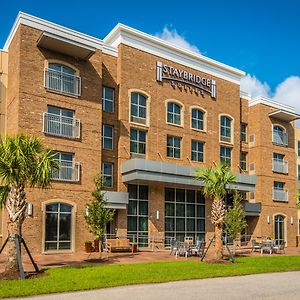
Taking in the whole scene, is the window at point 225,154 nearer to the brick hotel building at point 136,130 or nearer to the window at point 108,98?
the brick hotel building at point 136,130

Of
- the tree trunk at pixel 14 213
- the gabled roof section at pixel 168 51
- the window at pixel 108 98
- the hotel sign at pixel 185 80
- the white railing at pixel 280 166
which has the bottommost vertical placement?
the tree trunk at pixel 14 213

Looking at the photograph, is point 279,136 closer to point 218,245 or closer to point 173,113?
point 173,113

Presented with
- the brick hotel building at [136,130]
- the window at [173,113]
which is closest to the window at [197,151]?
the brick hotel building at [136,130]

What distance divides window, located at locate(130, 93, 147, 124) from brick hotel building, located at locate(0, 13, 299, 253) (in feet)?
0.23

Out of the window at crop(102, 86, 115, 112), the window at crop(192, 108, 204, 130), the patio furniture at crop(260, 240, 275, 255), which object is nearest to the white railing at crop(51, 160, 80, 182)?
the window at crop(102, 86, 115, 112)

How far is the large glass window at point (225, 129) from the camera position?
118 ft

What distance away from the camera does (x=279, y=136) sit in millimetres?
40469

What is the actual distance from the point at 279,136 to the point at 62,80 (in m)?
21.9

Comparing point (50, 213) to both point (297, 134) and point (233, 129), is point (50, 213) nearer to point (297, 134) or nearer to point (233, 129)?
point (233, 129)

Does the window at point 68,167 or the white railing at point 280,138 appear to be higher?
the white railing at point 280,138

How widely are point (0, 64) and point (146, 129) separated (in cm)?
1040

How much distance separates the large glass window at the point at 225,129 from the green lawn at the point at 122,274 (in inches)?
626

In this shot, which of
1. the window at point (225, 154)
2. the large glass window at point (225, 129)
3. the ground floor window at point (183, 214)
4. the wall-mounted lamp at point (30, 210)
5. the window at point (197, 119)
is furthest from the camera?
the large glass window at point (225, 129)

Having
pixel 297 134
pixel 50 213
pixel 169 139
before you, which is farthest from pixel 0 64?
pixel 297 134
